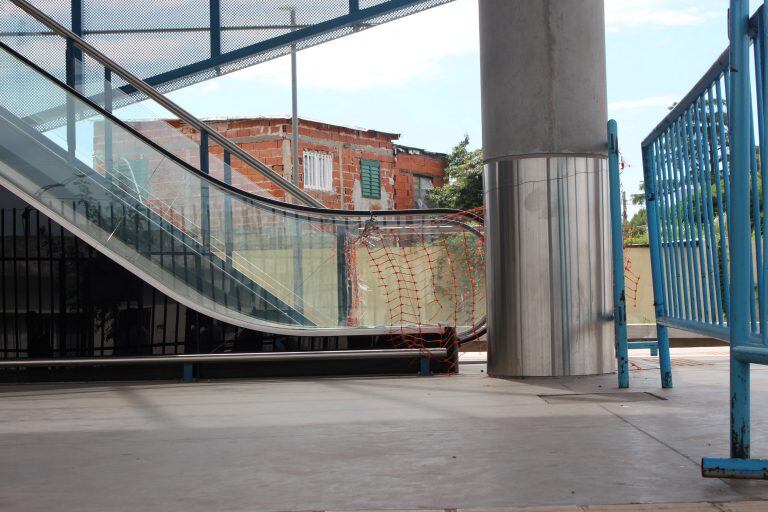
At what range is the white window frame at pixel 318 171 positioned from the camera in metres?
39.6

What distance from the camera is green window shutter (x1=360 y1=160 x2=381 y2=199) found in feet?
141

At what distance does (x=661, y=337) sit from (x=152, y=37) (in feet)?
25.2

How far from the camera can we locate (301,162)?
127ft

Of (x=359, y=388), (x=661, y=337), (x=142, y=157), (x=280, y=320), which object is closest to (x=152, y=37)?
(x=142, y=157)

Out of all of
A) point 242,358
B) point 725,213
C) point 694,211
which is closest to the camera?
point 725,213

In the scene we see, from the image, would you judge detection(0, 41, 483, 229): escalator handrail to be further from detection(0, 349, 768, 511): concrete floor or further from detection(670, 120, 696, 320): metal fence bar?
detection(670, 120, 696, 320): metal fence bar

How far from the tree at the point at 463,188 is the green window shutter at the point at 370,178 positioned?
3.45 metres

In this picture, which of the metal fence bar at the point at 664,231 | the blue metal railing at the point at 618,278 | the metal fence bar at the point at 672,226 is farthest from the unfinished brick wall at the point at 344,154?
the metal fence bar at the point at 672,226

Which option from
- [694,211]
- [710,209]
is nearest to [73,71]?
Result: [694,211]

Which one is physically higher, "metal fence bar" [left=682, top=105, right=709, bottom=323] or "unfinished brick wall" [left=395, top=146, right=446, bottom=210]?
"unfinished brick wall" [left=395, top=146, right=446, bottom=210]

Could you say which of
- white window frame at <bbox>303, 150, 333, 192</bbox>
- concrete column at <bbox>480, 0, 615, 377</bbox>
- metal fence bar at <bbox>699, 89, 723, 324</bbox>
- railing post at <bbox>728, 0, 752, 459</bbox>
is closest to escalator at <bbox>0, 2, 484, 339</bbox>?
concrete column at <bbox>480, 0, 615, 377</bbox>

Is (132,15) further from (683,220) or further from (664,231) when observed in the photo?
(683,220)

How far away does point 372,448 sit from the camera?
12.4 ft

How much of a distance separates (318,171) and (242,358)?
33925 mm
